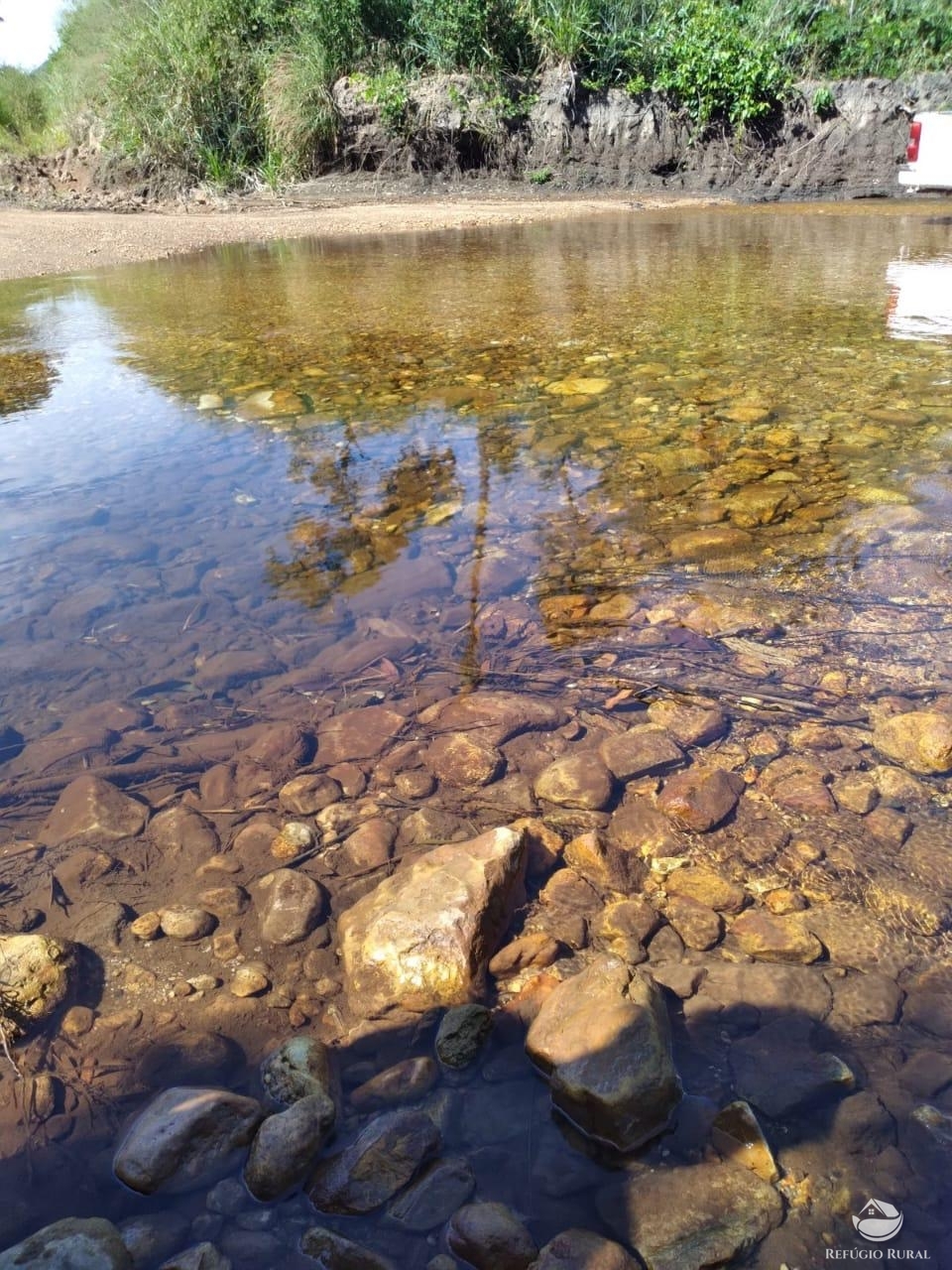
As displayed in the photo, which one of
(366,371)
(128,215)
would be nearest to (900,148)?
(128,215)

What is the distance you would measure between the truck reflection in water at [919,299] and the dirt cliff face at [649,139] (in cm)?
924

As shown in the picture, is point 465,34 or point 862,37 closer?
point 465,34

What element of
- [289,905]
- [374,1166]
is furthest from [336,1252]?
[289,905]

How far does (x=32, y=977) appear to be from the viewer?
5.26ft

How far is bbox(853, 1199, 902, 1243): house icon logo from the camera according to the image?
117 cm

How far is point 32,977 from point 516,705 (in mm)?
1280

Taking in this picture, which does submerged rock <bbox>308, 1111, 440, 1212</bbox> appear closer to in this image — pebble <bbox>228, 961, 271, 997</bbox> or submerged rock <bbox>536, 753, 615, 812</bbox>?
pebble <bbox>228, 961, 271, 997</bbox>

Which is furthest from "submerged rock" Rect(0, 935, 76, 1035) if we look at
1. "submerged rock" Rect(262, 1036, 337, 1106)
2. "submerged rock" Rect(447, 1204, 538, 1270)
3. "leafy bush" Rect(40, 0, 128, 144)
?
"leafy bush" Rect(40, 0, 128, 144)

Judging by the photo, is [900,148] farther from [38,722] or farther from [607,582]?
[38,722]

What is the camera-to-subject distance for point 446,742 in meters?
2.27

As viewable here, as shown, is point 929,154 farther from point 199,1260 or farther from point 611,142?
point 199,1260

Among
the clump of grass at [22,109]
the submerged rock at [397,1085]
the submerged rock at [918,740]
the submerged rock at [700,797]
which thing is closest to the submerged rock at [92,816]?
the submerged rock at [397,1085]

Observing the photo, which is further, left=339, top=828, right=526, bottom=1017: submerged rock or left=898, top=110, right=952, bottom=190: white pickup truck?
left=898, top=110, right=952, bottom=190: white pickup truck

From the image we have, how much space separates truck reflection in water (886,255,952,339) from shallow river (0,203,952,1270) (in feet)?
1.68
